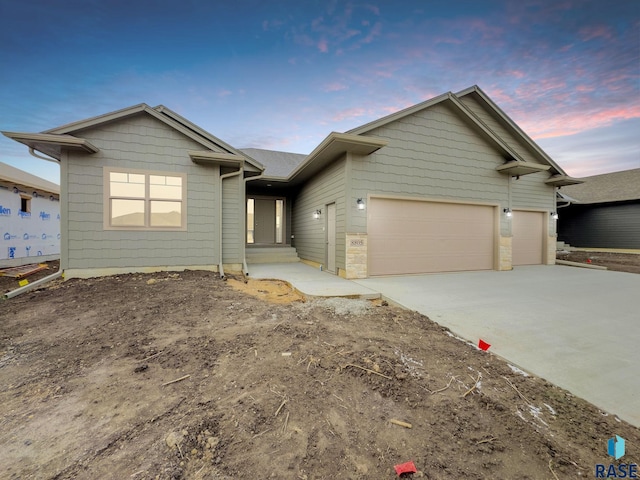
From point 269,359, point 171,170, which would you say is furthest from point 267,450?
point 171,170

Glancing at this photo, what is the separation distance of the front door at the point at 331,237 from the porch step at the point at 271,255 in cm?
312

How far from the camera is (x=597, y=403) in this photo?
1.92m

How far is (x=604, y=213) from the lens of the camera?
1559 centimetres

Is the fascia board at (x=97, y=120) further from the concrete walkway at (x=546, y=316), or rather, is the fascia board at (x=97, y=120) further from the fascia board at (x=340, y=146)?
the concrete walkway at (x=546, y=316)

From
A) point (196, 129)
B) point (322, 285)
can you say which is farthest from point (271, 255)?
point (196, 129)

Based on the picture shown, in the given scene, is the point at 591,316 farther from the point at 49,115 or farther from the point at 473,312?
the point at 49,115

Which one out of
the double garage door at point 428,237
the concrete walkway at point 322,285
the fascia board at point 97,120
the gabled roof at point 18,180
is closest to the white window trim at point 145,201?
the fascia board at point 97,120

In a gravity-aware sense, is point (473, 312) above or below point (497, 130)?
below

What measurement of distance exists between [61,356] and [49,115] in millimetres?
14665

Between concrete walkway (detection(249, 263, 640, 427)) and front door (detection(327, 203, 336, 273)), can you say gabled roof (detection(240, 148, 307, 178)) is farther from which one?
concrete walkway (detection(249, 263, 640, 427))

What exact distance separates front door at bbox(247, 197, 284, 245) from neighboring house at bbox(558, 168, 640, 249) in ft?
47.0

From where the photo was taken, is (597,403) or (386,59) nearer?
(597,403)

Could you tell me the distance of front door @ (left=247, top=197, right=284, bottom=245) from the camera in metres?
11.9

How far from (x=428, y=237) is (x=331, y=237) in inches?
118
